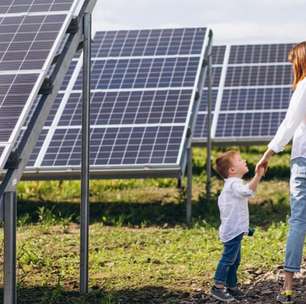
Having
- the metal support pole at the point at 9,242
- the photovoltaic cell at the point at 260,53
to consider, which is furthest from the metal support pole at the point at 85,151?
the photovoltaic cell at the point at 260,53

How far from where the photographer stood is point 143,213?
14188 millimetres

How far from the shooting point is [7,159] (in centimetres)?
705

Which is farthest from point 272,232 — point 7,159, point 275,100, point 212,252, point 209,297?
point 275,100

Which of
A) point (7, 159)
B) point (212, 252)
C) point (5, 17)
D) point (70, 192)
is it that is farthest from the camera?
point (70, 192)

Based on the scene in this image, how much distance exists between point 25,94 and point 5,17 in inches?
63.1

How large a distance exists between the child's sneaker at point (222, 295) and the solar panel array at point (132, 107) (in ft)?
16.5

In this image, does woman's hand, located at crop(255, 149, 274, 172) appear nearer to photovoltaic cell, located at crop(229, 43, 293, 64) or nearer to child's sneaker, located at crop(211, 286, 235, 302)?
child's sneaker, located at crop(211, 286, 235, 302)

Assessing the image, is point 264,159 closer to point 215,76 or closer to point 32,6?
point 32,6

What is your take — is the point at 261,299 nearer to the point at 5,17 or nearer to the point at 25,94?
the point at 25,94

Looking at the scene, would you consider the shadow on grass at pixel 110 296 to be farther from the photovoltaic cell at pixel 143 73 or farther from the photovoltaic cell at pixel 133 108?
the photovoltaic cell at pixel 143 73

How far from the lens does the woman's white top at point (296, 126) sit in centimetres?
746

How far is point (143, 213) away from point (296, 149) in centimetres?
679

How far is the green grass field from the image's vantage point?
898cm

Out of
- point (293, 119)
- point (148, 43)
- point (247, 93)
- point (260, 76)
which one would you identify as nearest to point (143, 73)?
point (148, 43)
